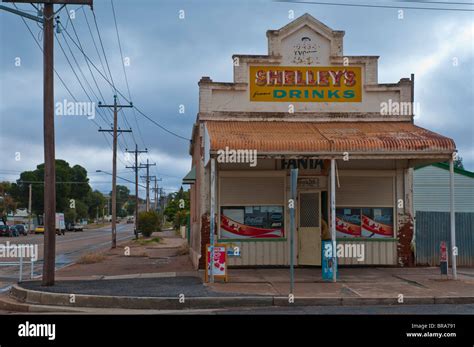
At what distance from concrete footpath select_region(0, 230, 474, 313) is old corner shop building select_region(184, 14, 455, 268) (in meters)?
1.12

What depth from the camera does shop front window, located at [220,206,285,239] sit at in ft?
56.9

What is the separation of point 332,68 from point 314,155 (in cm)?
403

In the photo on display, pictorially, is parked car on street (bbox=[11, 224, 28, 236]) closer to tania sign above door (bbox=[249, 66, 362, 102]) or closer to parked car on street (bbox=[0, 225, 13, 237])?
parked car on street (bbox=[0, 225, 13, 237])

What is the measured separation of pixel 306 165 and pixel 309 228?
1.92 meters

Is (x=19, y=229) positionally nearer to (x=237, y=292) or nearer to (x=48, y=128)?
(x=48, y=128)

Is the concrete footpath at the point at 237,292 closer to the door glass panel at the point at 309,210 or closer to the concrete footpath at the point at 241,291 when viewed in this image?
the concrete footpath at the point at 241,291

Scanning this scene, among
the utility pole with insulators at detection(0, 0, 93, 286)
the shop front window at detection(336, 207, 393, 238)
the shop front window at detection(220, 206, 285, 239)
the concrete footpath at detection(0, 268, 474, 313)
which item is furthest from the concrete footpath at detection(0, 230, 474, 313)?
the shop front window at detection(336, 207, 393, 238)

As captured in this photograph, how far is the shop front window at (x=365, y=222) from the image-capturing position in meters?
17.7

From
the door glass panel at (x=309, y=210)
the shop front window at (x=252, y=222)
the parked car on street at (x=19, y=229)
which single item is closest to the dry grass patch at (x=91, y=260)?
the shop front window at (x=252, y=222)

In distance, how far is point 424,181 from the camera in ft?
76.3
